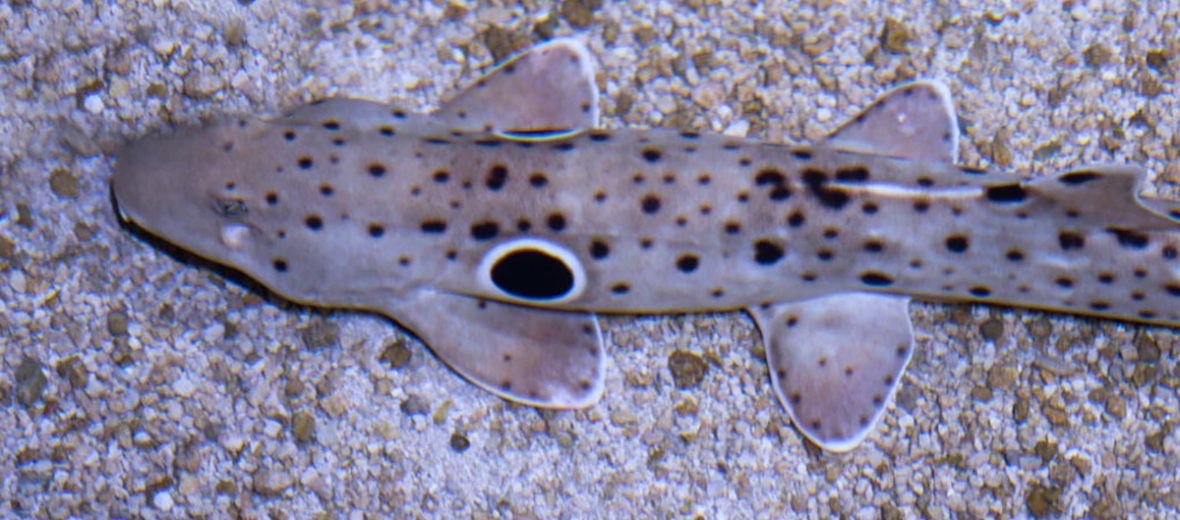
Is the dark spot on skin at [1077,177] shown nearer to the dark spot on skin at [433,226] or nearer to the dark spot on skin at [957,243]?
the dark spot on skin at [957,243]

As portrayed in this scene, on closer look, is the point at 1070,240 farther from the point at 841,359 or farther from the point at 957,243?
the point at 841,359

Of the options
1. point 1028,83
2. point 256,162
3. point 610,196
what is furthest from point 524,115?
point 1028,83

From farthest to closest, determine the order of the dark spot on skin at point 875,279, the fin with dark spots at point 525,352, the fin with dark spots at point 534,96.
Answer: the fin with dark spots at point 534,96, the fin with dark spots at point 525,352, the dark spot on skin at point 875,279

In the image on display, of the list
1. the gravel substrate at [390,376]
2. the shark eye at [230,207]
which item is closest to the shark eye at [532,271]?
the gravel substrate at [390,376]

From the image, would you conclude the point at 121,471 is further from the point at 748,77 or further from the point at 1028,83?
the point at 1028,83

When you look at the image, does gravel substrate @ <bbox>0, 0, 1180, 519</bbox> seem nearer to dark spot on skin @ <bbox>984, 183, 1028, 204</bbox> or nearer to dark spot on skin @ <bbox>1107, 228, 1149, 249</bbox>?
dark spot on skin @ <bbox>1107, 228, 1149, 249</bbox>

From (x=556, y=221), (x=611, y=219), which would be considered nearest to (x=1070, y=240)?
Result: (x=611, y=219)
